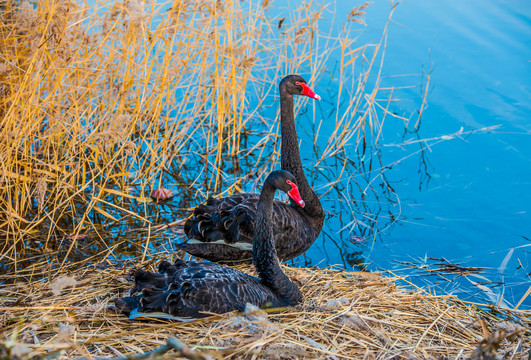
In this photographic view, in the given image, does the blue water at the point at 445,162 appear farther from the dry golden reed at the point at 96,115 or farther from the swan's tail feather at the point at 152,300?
the swan's tail feather at the point at 152,300

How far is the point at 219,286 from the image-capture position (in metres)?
3.10

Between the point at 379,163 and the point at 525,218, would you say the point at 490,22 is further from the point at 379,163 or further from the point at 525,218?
the point at 525,218

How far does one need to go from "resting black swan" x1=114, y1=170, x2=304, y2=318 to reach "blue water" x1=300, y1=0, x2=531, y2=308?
124 centimetres

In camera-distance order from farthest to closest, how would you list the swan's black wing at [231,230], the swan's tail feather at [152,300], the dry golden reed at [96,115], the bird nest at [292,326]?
1. the dry golden reed at [96,115]
2. the swan's black wing at [231,230]
3. the swan's tail feather at [152,300]
4. the bird nest at [292,326]

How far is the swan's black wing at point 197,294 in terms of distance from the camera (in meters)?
3.00

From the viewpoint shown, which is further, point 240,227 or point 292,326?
point 240,227

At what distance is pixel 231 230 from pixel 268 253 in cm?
58

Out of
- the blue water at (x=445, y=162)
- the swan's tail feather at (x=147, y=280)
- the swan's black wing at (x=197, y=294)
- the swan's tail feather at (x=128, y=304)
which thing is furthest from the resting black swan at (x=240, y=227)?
the swan's tail feather at (x=128, y=304)

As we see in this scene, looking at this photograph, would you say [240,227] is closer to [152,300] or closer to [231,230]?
[231,230]

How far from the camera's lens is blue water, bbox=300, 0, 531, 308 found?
4.52m

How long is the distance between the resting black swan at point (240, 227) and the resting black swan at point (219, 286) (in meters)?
0.51

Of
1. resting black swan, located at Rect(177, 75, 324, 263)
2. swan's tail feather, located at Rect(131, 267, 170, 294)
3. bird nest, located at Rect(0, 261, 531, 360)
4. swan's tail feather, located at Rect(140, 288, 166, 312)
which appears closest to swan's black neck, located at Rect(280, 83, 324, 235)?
resting black swan, located at Rect(177, 75, 324, 263)

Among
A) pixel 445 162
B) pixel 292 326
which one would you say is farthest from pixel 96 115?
pixel 445 162

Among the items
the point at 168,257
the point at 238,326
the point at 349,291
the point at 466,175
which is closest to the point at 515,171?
the point at 466,175
